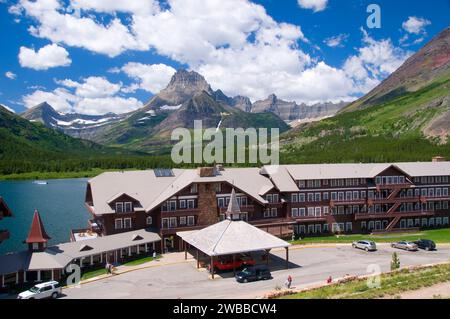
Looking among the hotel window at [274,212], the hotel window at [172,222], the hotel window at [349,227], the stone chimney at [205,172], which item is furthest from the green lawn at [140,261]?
the hotel window at [349,227]

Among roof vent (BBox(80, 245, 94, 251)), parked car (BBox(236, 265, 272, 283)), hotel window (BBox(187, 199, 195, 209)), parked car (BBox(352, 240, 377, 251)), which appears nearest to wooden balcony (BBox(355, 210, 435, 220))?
parked car (BBox(352, 240, 377, 251))

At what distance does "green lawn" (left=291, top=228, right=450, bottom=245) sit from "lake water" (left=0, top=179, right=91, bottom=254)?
1715 inches

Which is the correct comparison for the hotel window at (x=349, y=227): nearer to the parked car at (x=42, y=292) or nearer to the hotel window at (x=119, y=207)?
the hotel window at (x=119, y=207)

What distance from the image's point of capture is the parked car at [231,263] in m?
50.8

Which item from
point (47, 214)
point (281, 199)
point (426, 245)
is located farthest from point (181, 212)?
point (47, 214)

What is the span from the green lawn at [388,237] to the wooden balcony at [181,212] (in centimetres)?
1709

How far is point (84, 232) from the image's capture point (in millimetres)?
68000

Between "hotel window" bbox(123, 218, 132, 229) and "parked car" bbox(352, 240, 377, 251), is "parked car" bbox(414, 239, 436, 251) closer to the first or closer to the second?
"parked car" bbox(352, 240, 377, 251)

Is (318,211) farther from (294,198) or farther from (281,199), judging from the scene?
(281,199)

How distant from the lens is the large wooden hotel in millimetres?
64125

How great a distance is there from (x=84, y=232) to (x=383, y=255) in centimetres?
4632

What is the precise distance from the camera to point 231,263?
5144cm
